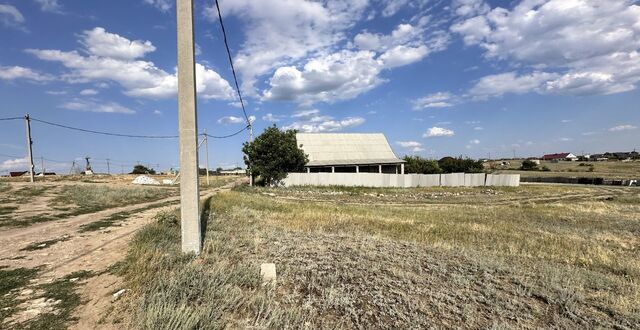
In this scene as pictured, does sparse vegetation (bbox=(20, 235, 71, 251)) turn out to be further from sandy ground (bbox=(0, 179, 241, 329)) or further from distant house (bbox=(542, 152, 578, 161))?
distant house (bbox=(542, 152, 578, 161))

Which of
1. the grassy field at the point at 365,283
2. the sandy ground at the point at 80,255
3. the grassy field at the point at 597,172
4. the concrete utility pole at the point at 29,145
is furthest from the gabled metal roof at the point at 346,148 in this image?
the grassy field at the point at 597,172

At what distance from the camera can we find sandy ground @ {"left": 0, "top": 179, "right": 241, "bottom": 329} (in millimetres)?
4914

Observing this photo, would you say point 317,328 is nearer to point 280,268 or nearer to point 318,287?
point 318,287

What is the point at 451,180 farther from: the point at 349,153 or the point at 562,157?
the point at 562,157

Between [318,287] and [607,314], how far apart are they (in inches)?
196

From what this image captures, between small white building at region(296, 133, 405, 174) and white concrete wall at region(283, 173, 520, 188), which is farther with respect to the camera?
small white building at region(296, 133, 405, 174)

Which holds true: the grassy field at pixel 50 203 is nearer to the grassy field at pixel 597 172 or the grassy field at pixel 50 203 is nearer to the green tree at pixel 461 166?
the green tree at pixel 461 166

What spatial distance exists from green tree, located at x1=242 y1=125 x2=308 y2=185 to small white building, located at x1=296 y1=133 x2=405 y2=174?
2.67 metres

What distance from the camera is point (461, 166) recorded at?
5728cm

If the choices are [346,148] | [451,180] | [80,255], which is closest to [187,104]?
[80,255]

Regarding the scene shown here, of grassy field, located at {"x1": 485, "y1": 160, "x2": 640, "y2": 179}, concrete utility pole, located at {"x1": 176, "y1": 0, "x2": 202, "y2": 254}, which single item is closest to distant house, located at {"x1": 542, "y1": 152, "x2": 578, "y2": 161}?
grassy field, located at {"x1": 485, "y1": 160, "x2": 640, "y2": 179}

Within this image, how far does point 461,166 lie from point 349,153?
22.0 metres

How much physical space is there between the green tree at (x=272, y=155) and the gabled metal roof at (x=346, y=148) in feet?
11.0

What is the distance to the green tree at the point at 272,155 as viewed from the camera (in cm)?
3950
